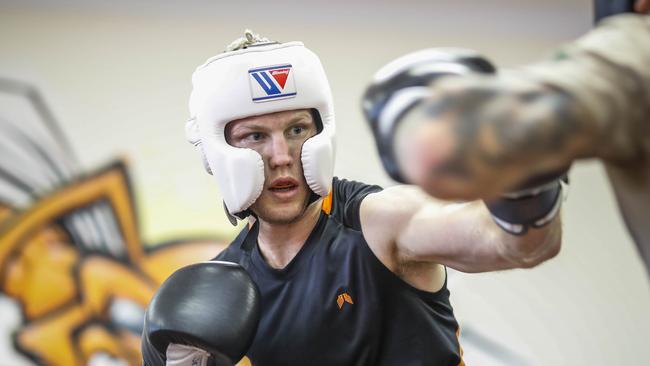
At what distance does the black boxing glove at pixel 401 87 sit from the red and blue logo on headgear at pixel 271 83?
0.83 m

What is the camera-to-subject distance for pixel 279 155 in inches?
69.4

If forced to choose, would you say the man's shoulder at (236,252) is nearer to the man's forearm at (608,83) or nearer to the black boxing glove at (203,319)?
the black boxing glove at (203,319)

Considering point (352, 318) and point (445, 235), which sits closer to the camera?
point (445, 235)

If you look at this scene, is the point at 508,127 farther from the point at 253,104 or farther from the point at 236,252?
the point at 236,252

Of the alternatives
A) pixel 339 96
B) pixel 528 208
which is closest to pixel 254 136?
pixel 528 208

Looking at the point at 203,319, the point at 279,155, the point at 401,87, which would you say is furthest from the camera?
the point at 279,155

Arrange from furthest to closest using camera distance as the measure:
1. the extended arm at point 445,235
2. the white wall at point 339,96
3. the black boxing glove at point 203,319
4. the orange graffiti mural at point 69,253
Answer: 1. the orange graffiti mural at point 69,253
2. the white wall at point 339,96
3. the black boxing glove at point 203,319
4. the extended arm at point 445,235

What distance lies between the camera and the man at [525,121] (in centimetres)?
72

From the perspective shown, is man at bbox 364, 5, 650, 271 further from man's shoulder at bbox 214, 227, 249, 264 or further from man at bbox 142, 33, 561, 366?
man's shoulder at bbox 214, 227, 249, 264

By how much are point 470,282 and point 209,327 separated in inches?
92.8

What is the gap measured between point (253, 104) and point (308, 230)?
1.07 ft

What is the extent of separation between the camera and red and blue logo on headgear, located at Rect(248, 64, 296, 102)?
177cm

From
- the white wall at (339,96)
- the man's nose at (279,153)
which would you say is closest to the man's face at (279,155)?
the man's nose at (279,153)

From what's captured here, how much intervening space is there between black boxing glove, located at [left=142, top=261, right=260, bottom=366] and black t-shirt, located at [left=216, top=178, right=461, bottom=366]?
79mm
